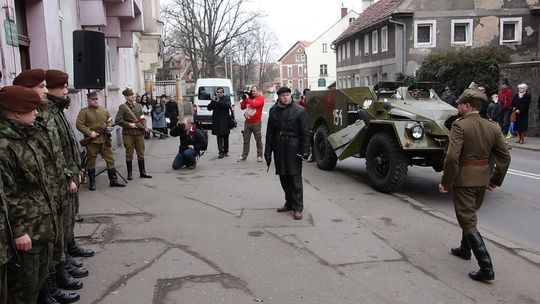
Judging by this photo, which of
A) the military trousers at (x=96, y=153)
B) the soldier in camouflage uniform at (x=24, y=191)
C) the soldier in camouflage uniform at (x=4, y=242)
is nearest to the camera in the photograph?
the soldier in camouflage uniform at (x=4, y=242)

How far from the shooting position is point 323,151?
10984mm

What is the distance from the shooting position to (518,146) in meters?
15.2

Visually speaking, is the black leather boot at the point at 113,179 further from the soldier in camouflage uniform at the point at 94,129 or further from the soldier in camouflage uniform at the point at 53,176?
the soldier in camouflage uniform at the point at 53,176

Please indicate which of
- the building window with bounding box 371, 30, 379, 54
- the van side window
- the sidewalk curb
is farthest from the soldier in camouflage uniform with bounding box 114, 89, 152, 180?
the building window with bounding box 371, 30, 379, 54

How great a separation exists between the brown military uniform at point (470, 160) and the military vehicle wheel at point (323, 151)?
562 centimetres

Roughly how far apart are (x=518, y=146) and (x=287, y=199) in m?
10.6

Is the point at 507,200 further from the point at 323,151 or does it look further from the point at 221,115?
the point at 221,115

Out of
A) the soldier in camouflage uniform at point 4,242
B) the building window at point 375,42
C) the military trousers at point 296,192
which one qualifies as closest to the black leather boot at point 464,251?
the military trousers at point 296,192

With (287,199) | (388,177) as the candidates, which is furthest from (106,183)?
(388,177)

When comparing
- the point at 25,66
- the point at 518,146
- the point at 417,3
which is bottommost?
the point at 518,146

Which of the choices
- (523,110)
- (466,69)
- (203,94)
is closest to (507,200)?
(523,110)

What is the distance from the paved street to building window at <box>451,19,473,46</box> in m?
25.2

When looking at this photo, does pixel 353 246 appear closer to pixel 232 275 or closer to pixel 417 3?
pixel 232 275

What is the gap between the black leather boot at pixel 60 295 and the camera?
4160 mm
